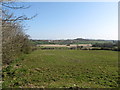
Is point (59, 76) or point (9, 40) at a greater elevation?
point (9, 40)

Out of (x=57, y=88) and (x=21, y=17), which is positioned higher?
(x=21, y=17)

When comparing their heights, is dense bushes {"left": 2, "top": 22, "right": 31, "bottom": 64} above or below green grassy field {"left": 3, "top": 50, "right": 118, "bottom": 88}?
above

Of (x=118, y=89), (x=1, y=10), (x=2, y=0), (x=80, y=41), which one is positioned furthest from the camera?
(x=80, y=41)

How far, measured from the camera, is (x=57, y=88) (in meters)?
4.74

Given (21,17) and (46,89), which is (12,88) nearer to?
(46,89)

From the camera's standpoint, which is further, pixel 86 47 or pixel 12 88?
pixel 86 47

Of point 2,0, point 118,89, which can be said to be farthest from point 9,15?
point 118,89

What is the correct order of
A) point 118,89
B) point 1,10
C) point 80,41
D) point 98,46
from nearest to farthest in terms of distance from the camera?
point 1,10 < point 118,89 < point 80,41 < point 98,46

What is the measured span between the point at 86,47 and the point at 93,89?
4319 centimetres

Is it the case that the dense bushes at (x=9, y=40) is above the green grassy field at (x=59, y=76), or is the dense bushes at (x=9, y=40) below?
above

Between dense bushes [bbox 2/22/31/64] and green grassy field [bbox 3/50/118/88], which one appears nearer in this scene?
dense bushes [bbox 2/22/31/64]

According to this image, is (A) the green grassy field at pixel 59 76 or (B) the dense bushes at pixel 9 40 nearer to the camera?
(B) the dense bushes at pixel 9 40

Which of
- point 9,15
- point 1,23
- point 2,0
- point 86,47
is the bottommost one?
point 86,47

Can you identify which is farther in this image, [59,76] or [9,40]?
[59,76]
